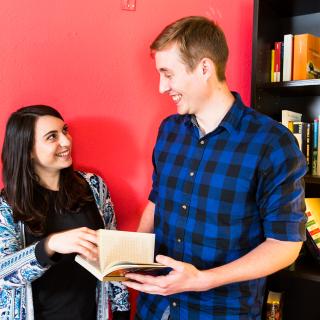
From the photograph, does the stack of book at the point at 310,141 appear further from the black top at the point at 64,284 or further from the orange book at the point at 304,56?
the black top at the point at 64,284

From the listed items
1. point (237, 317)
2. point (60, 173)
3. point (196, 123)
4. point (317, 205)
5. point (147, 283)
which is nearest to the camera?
point (147, 283)

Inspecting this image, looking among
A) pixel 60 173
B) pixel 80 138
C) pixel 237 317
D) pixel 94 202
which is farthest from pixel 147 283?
pixel 80 138

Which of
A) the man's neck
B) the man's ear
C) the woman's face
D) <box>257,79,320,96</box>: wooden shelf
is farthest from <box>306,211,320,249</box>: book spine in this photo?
the woman's face

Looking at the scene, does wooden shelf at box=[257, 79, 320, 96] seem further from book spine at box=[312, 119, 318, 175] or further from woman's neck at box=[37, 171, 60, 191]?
woman's neck at box=[37, 171, 60, 191]

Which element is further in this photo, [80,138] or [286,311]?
[286,311]

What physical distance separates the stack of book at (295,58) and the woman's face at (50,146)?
0.91 metres

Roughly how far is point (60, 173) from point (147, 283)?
625mm

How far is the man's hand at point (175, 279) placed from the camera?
3.05 feet

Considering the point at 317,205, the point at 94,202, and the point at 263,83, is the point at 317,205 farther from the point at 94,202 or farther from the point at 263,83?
the point at 94,202

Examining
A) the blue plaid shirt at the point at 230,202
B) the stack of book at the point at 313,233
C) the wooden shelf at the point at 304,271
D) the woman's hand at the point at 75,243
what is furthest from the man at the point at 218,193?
the stack of book at the point at 313,233

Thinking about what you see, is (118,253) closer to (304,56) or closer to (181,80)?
(181,80)

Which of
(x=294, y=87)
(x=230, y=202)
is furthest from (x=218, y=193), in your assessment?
(x=294, y=87)

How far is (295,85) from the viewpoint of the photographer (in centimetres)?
142

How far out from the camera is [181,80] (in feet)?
3.74
